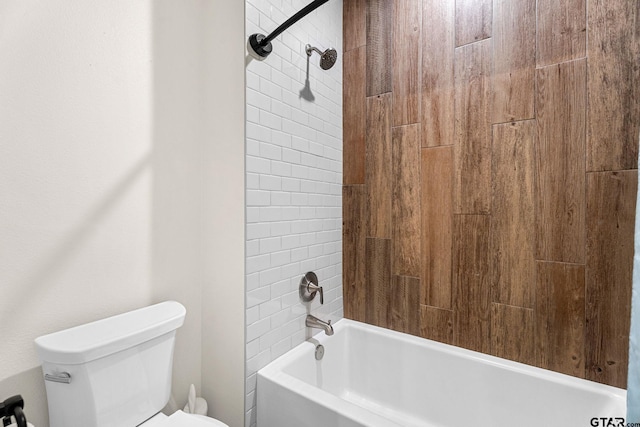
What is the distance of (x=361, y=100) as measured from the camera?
6.07ft

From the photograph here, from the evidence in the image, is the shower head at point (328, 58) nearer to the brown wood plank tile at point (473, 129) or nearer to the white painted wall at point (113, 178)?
the white painted wall at point (113, 178)

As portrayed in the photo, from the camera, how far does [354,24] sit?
73.5 inches

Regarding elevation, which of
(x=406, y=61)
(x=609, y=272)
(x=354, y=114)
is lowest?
(x=609, y=272)

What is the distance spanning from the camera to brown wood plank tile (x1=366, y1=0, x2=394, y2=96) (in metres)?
1.74

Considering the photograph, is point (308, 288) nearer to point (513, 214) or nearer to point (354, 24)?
point (513, 214)

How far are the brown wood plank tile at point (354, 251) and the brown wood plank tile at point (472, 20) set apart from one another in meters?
0.90

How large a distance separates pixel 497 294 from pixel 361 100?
1.25 meters

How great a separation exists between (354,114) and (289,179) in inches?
25.9

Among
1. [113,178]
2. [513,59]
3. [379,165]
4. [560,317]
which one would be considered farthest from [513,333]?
[113,178]

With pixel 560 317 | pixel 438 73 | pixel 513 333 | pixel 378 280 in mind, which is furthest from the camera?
pixel 378 280

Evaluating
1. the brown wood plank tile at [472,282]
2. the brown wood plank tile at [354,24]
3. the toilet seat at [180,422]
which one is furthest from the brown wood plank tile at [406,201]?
the toilet seat at [180,422]

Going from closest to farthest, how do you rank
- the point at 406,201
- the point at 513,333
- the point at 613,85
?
the point at 613,85
the point at 513,333
the point at 406,201

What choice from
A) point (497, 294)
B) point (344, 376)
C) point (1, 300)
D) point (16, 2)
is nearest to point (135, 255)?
point (1, 300)

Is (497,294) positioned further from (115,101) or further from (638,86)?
(115,101)
